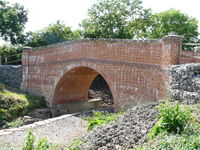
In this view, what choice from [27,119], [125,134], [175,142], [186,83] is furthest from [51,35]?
[175,142]

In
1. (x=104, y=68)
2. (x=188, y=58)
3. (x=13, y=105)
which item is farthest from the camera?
(x=13, y=105)

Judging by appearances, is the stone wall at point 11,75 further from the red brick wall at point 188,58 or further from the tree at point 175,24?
the tree at point 175,24

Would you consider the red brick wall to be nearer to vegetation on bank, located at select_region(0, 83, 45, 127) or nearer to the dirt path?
the dirt path

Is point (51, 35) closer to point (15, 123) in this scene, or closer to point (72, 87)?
point (72, 87)

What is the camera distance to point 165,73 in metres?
7.96

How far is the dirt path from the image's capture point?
8.02 meters

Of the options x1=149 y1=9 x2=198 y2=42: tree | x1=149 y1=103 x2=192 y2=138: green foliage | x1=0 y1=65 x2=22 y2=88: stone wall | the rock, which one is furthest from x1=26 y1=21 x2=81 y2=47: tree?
x1=149 y1=103 x2=192 y2=138: green foliage

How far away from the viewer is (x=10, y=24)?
21641 mm

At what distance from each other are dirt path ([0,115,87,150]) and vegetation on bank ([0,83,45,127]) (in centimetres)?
251

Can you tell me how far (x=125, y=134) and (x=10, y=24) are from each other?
62.0 feet

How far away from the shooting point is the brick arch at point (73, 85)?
549 inches

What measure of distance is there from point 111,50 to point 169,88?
3.77 meters

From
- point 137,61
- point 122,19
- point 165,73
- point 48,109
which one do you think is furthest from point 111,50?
point 122,19

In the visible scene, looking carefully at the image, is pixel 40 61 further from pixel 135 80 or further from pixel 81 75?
pixel 135 80
